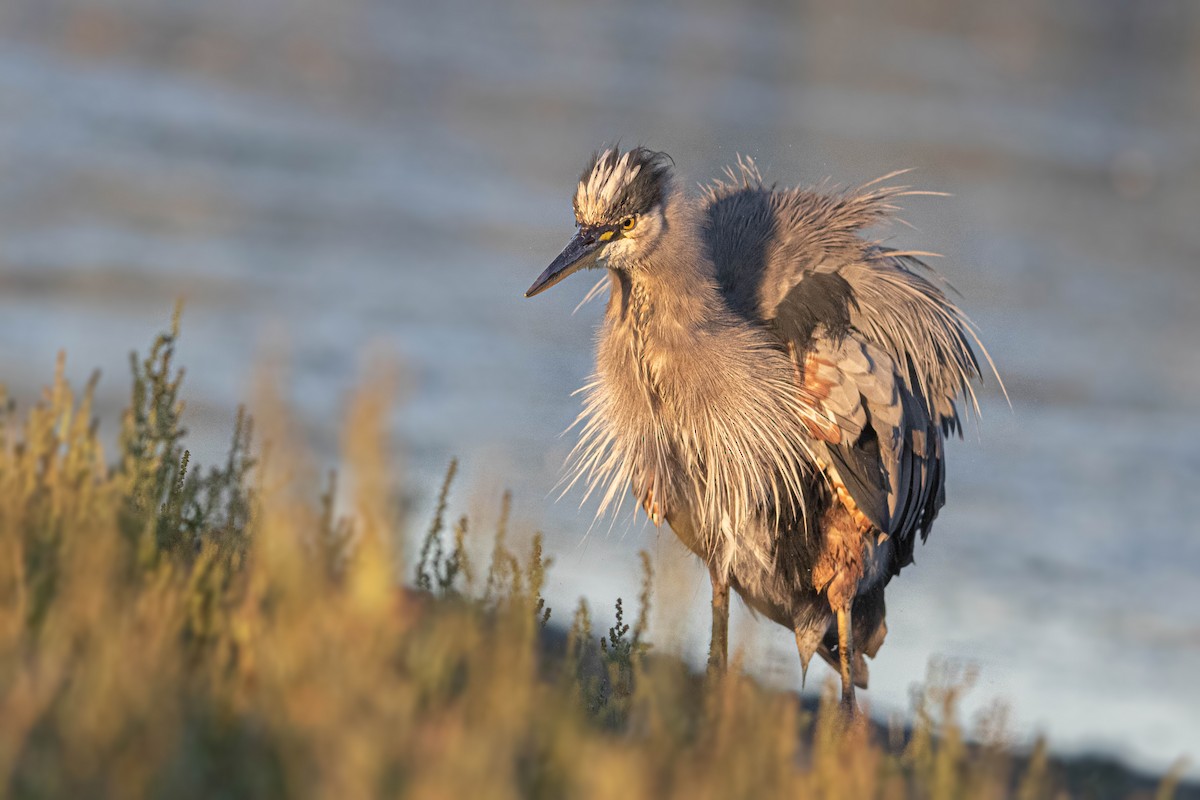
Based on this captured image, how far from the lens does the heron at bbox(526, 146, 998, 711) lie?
563 centimetres

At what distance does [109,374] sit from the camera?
404 inches

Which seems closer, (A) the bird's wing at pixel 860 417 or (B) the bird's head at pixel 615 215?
(B) the bird's head at pixel 615 215

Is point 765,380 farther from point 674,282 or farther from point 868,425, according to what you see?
point 674,282

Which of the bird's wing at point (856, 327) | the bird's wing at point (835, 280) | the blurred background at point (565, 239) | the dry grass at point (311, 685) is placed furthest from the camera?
the blurred background at point (565, 239)

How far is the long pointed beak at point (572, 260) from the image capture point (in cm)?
551

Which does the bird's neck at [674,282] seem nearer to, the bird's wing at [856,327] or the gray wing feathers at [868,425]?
the bird's wing at [856,327]

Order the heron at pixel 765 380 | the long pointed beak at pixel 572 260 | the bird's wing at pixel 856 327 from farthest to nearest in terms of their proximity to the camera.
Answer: the bird's wing at pixel 856 327 < the heron at pixel 765 380 < the long pointed beak at pixel 572 260

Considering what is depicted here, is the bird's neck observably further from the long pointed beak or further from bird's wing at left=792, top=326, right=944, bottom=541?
bird's wing at left=792, top=326, right=944, bottom=541

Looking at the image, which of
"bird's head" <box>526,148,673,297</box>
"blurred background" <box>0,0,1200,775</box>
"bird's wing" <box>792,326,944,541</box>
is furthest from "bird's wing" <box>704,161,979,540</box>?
"blurred background" <box>0,0,1200,775</box>

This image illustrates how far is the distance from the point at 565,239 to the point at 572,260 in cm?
955

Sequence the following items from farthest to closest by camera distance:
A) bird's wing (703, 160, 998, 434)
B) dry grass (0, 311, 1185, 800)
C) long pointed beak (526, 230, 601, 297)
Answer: bird's wing (703, 160, 998, 434) → long pointed beak (526, 230, 601, 297) → dry grass (0, 311, 1185, 800)

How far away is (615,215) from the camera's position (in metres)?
5.54

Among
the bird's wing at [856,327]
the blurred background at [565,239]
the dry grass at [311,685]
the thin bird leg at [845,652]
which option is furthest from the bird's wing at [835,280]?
the dry grass at [311,685]

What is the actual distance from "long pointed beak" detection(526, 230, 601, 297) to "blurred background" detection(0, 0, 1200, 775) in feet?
2.09
